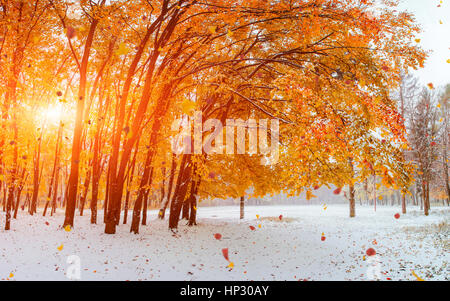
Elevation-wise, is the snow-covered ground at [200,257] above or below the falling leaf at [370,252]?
above

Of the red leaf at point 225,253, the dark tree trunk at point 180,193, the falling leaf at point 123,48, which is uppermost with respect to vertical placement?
the falling leaf at point 123,48

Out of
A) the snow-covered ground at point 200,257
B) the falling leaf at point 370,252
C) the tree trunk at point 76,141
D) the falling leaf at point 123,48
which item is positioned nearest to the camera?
the snow-covered ground at point 200,257

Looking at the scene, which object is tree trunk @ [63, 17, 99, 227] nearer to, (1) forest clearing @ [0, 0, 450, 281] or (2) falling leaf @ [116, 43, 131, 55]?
(1) forest clearing @ [0, 0, 450, 281]

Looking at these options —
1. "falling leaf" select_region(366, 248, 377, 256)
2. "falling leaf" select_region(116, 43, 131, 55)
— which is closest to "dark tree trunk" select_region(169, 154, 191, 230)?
"falling leaf" select_region(116, 43, 131, 55)

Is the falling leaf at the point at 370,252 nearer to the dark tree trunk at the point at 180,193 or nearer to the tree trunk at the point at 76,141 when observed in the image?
the dark tree trunk at the point at 180,193

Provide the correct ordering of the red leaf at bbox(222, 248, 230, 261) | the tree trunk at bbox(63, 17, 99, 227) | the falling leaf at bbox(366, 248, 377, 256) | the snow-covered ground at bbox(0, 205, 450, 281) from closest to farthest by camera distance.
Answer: the snow-covered ground at bbox(0, 205, 450, 281) → the red leaf at bbox(222, 248, 230, 261) → the tree trunk at bbox(63, 17, 99, 227) → the falling leaf at bbox(366, 248, 377, 256)

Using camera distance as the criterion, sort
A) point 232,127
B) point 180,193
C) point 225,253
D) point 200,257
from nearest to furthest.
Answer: point 200,257, point 225,253, point 180,193, point 232,127

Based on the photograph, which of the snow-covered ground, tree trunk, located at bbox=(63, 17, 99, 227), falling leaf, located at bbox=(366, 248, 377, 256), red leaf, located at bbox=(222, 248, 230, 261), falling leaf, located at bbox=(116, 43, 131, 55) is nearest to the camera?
the snow-covered ground

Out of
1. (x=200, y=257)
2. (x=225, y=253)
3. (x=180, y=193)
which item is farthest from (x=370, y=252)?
(x=180, y=193)

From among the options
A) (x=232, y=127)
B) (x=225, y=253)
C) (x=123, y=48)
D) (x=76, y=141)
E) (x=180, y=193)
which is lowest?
(x=225, y=253)

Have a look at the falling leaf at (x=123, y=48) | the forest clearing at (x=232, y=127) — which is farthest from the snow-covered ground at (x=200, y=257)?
the falling leaf at (x=123, y=48)

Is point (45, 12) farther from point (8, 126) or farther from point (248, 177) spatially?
point (248, 177)

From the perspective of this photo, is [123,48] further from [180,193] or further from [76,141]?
[180,193]
